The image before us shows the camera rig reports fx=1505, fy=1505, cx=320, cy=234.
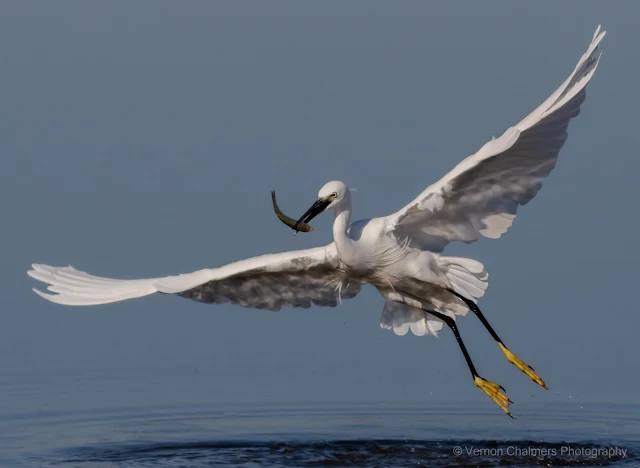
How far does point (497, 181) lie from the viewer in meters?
15.3

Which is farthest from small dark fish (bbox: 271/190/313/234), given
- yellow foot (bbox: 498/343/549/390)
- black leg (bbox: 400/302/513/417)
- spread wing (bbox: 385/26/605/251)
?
yellow foot (bbox: 498/343/549/390)

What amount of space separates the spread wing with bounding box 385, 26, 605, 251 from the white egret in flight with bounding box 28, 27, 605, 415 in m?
0.01

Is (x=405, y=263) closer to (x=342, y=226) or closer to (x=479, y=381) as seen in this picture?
(x=342, y=226)

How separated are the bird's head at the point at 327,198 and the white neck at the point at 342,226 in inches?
2.4

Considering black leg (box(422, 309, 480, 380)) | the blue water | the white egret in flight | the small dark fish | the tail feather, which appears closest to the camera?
the white egret in flight

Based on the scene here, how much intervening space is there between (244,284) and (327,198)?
1622 millimetres

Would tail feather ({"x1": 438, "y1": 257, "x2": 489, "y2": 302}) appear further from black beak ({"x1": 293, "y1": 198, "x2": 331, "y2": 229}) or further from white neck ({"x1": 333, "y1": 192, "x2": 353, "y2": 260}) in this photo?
black beak ({"x1": 293, "y1": 198, "x2": 331, "y2": 229})

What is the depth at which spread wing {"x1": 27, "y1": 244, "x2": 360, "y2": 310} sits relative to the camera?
15.9 m

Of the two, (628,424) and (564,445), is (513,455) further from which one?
(628,424)

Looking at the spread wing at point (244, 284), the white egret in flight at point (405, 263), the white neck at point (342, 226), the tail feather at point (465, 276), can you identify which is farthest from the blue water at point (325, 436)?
the white neck at point (342, 226)

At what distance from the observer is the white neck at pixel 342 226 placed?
15641mm

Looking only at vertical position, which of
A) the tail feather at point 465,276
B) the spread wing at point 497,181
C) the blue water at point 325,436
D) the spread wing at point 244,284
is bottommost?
the blue water at point 325,436

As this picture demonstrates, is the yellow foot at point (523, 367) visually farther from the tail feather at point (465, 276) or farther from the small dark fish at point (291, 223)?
the small dark fish at point (291, 223)

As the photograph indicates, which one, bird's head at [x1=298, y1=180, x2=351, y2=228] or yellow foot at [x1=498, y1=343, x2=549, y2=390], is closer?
bird's head at [x1=298, y1=180, x2=351, y2=228]
